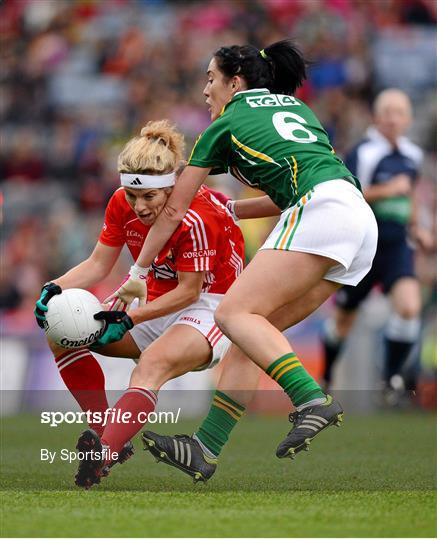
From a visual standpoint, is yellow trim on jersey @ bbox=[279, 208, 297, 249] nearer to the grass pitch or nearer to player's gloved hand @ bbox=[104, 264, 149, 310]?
player's gloved hand @ bbox=[104, 264, 149, 310]

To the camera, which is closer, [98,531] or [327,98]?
[98,531]

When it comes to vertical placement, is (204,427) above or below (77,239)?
above

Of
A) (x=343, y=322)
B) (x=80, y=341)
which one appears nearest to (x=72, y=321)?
(x=80, y=341)

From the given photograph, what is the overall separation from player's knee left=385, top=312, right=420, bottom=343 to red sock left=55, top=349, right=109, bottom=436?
4.08 m

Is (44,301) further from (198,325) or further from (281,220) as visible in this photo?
(281,220)

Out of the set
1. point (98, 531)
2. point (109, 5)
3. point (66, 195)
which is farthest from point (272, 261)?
point (109, 5)

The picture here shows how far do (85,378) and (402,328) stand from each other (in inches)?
165

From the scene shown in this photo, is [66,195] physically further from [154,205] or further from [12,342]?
[154,205]

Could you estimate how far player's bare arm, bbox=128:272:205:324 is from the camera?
5.40 meters

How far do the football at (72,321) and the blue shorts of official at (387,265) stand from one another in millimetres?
4187

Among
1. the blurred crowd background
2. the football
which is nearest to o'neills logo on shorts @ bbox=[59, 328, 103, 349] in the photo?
the football

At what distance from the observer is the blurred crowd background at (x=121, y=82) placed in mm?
13250

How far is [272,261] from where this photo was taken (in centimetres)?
498

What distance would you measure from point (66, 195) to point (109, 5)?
3.41 metres
